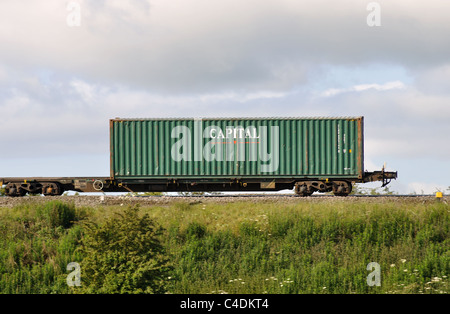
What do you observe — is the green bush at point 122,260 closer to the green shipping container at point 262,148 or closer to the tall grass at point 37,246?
the tall grass at point 37,246

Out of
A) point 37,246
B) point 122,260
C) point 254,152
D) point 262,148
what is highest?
point 262,148

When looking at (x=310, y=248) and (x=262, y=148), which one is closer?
(x=310, y=248)

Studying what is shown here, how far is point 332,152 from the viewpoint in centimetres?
1994

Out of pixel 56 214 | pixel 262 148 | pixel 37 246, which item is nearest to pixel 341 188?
pixel 262 148

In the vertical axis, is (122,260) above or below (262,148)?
below

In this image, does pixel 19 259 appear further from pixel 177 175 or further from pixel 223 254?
pixel 177 175

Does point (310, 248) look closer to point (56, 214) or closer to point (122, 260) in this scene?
point (122, 260)

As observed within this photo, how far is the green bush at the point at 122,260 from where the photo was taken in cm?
877

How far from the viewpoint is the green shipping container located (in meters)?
19.9

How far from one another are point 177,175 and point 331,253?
31.1 feet

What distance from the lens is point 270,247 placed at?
12.8m

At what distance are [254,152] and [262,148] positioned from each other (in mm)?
394

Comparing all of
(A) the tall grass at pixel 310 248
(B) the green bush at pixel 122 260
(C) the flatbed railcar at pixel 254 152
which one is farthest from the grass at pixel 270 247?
(C) the flatbed railcar at pixel 254 152

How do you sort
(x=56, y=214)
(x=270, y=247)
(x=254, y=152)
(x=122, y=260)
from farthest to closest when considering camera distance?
1. (x=254, y=152)
2. (x=56, y=214)
3. (x=270, y=247)
4. (x=122, y=260)
